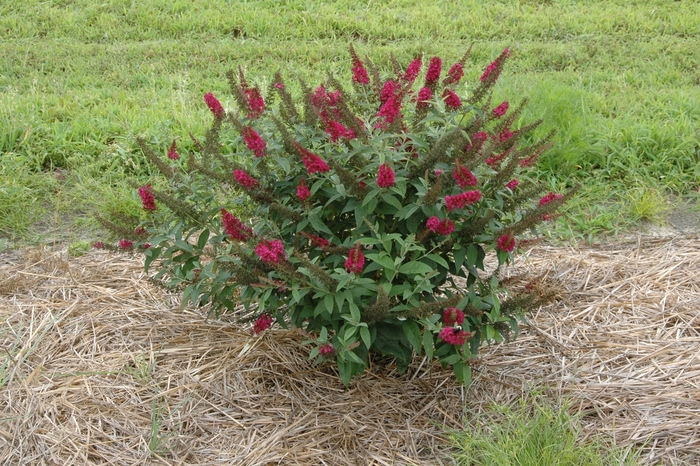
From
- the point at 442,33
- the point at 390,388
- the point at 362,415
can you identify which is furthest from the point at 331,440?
the point at 442,33

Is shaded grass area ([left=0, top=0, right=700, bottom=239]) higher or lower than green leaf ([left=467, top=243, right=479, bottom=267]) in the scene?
lower

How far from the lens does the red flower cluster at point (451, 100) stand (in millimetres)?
2610

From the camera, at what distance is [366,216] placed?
250 centimetres

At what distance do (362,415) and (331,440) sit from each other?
156 millimetres

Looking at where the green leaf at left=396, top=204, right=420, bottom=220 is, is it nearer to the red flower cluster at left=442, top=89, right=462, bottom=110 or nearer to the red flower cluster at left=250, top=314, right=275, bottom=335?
the red flower cluster at left=442, top=89, right=462, bottom=110

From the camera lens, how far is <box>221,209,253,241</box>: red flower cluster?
250 cm

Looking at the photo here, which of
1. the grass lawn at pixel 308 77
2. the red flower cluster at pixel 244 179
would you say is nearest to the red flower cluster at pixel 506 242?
the red flower cluster at pixel 244 179

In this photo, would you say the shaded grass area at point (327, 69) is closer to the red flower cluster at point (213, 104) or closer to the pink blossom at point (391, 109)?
the red flower cluster at point (213, 104)

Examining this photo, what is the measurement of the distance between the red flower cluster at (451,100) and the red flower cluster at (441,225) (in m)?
0.48

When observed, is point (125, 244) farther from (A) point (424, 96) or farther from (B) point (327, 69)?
(B) point (327, 69)

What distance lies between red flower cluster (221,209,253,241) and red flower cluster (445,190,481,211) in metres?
0.71

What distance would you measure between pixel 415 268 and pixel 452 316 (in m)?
0.20

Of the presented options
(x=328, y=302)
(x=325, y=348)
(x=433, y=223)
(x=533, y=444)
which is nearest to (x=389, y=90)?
(x=433, y=223)

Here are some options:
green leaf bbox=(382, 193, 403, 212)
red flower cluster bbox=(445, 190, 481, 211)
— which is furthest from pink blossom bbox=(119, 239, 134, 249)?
red flower cluster bbox=(445, 190, 481, 211)
